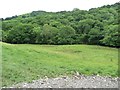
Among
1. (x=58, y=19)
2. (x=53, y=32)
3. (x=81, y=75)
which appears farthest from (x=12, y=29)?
(x=81, y=75)

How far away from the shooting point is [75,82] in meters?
17.3

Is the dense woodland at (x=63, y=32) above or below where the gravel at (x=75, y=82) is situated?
above

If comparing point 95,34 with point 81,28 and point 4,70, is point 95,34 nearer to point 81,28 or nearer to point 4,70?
point 81,28

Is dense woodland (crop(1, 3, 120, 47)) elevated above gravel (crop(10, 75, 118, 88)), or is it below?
above

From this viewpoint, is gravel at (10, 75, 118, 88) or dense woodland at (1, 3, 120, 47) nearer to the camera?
gravel at (10, 75, 118, 88)

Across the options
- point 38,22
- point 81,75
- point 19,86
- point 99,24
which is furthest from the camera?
point 38,22

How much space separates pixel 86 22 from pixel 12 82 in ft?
143

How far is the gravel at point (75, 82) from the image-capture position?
51.9 feet

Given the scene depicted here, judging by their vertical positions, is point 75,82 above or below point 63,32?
below

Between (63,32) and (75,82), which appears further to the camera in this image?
(63,32)

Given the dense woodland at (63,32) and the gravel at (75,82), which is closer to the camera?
the gravel at (75,82)

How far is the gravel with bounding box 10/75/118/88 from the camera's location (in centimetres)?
1581

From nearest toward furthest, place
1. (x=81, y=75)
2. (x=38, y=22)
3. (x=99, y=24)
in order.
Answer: (x=81, y=75), (x=99, y=24), (x=38, y=22)

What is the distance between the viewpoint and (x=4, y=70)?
18.8 m
